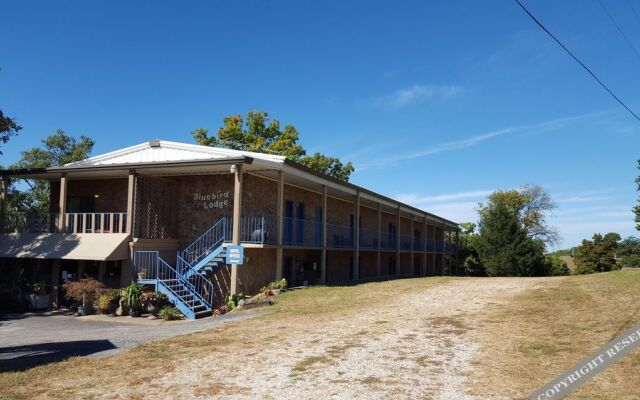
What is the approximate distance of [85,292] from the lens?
1795 centimetres

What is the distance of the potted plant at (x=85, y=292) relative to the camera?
58.4 ft

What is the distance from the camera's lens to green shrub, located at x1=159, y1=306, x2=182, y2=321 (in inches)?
648

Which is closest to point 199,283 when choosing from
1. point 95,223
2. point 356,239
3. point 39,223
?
point 95,223

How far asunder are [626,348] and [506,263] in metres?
29.7

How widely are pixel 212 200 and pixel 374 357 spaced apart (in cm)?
1317

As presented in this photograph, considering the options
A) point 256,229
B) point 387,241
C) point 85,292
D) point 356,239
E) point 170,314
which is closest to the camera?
point 170,314

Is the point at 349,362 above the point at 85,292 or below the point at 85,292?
below

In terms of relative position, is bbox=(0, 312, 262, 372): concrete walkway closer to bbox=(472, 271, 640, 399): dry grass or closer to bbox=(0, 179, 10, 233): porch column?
bbox=(0, 179, 10, 233): porch column

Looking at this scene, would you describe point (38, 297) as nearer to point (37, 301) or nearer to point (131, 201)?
point (37, 301)

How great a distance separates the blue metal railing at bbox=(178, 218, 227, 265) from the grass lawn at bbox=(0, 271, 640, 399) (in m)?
5.56

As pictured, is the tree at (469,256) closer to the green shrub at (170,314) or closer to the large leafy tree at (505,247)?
the large leafy tree at (505,247)

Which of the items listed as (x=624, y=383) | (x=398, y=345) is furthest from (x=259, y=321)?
(x=624, y=383)

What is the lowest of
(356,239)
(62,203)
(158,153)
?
(356,239)

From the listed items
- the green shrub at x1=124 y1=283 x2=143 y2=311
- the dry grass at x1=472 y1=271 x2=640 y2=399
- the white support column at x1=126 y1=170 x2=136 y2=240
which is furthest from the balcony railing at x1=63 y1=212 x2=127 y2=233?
the dry grass at x1=472 y1=271 x2=640 y2=399
